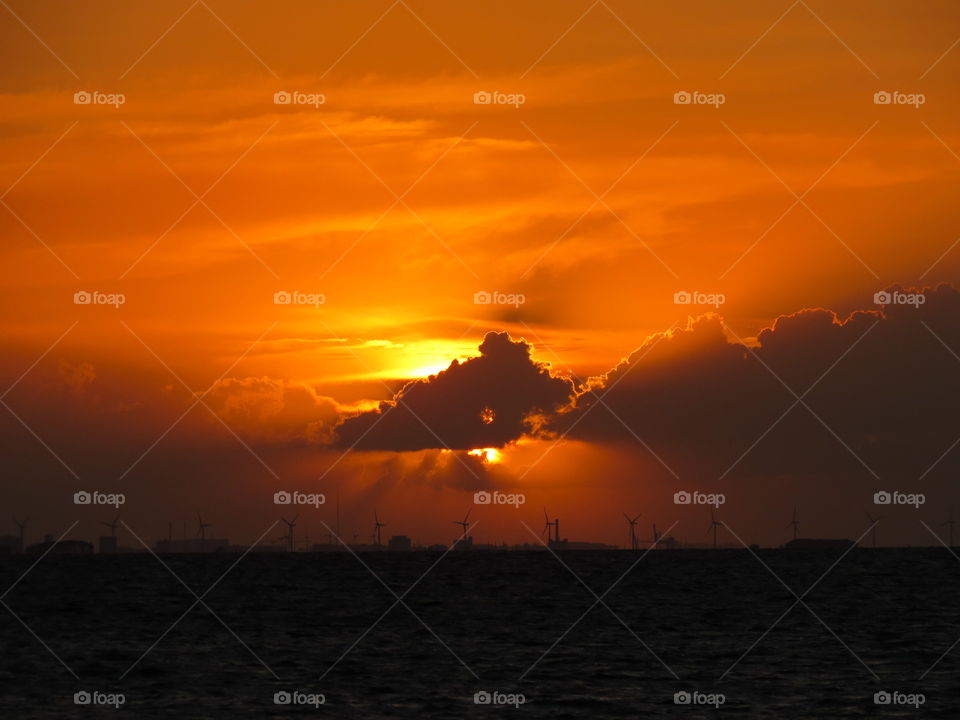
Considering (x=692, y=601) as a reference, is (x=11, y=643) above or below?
below

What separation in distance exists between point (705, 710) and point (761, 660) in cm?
2061

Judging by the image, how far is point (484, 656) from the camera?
78.1 m

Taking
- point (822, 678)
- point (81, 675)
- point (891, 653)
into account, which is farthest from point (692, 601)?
point (81, 675)

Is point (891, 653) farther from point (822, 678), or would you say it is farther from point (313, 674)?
point (313, 674)

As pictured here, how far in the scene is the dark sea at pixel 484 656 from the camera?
58.6m

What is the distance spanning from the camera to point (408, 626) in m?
101

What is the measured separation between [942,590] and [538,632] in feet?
267

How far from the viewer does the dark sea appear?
58.6 m

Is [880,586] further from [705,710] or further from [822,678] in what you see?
[705,710]

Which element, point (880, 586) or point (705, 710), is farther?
point (880, 586)

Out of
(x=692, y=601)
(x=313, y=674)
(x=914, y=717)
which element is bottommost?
(x=914, y=717)

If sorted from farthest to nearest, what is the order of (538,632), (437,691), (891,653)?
(538,632) → (891,653) → (437,691)

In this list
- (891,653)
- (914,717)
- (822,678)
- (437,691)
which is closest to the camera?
(914,717)

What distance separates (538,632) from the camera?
314ft
